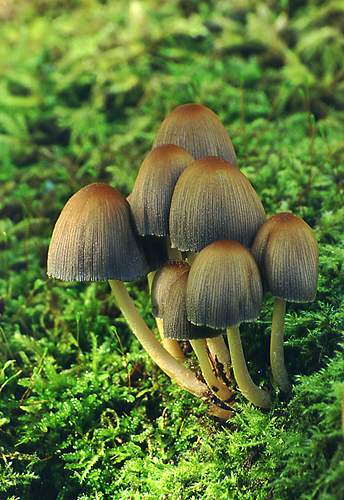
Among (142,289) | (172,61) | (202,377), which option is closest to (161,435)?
(202,377)

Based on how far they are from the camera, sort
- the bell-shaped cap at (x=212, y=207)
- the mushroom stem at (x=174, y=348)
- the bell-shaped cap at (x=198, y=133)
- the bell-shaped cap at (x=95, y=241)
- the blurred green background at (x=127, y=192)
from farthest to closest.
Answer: the mushroom stem at (x=174, y=348) < the bell-shaped cap at (x=198, y=133) < the blurred green background at (x=127, y=192) < the bell-shaped cap at (x=95, y=241) < the bell-shaped cap at (x=212, y=207)

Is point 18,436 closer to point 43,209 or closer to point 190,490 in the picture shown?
point 190,490

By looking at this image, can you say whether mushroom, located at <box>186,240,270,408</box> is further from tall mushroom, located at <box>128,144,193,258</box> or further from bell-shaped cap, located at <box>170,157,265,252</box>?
tall mushroom, located at <box>128,144,193,258</box>

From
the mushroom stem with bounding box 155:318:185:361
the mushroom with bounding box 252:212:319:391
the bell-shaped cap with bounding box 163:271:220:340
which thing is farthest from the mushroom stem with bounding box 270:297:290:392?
the mushroom stem with bounding box 155:318:185:361

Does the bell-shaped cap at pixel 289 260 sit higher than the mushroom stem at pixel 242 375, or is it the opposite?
the bell-shaped cap at pixel 289 260

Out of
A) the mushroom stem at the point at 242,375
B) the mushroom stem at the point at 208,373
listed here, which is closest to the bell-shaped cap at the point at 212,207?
the mushroom stem at the point at 242,375

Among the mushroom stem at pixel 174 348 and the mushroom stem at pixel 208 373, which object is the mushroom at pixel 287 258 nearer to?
the mushroom stem at pixel 208 373

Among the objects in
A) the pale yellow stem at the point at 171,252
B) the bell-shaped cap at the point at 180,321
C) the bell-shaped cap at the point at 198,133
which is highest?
the bell-shaped cap at the point at 198,133
